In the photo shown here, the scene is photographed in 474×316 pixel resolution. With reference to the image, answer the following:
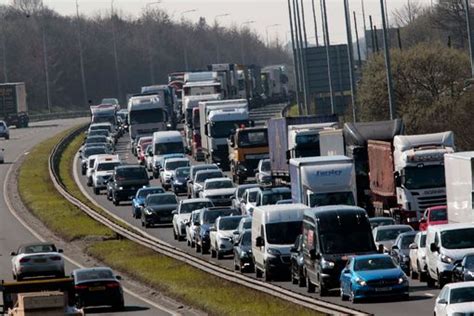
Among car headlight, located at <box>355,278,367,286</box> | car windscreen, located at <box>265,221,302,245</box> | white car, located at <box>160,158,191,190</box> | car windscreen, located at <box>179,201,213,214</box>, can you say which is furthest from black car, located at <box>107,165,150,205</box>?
car headlight, located at <box>355,278,367,286</box>

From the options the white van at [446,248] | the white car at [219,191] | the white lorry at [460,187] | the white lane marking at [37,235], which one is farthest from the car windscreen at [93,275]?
the white car at [219,191]

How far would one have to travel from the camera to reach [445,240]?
37.6 metres

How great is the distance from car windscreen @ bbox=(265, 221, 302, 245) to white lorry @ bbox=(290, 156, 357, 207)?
5.83 meters

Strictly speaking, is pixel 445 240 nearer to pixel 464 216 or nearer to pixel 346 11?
pixel 464 216

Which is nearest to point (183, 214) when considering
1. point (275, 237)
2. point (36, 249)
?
point (36, 249)

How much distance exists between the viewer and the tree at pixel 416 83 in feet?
263

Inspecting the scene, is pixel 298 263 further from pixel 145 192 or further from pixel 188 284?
pixel 145 192

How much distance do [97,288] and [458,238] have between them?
800cm

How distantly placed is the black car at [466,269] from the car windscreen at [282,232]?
23.5 ft

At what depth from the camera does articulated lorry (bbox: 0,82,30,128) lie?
14525cm

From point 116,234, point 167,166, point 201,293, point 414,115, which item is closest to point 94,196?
point 167,166

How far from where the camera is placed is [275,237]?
1644 inches

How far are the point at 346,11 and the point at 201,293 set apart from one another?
50801 millimetres

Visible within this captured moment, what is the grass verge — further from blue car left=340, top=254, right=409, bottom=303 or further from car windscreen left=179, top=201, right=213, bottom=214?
car windscreen left=179, top=201, right=213, bottom=214
